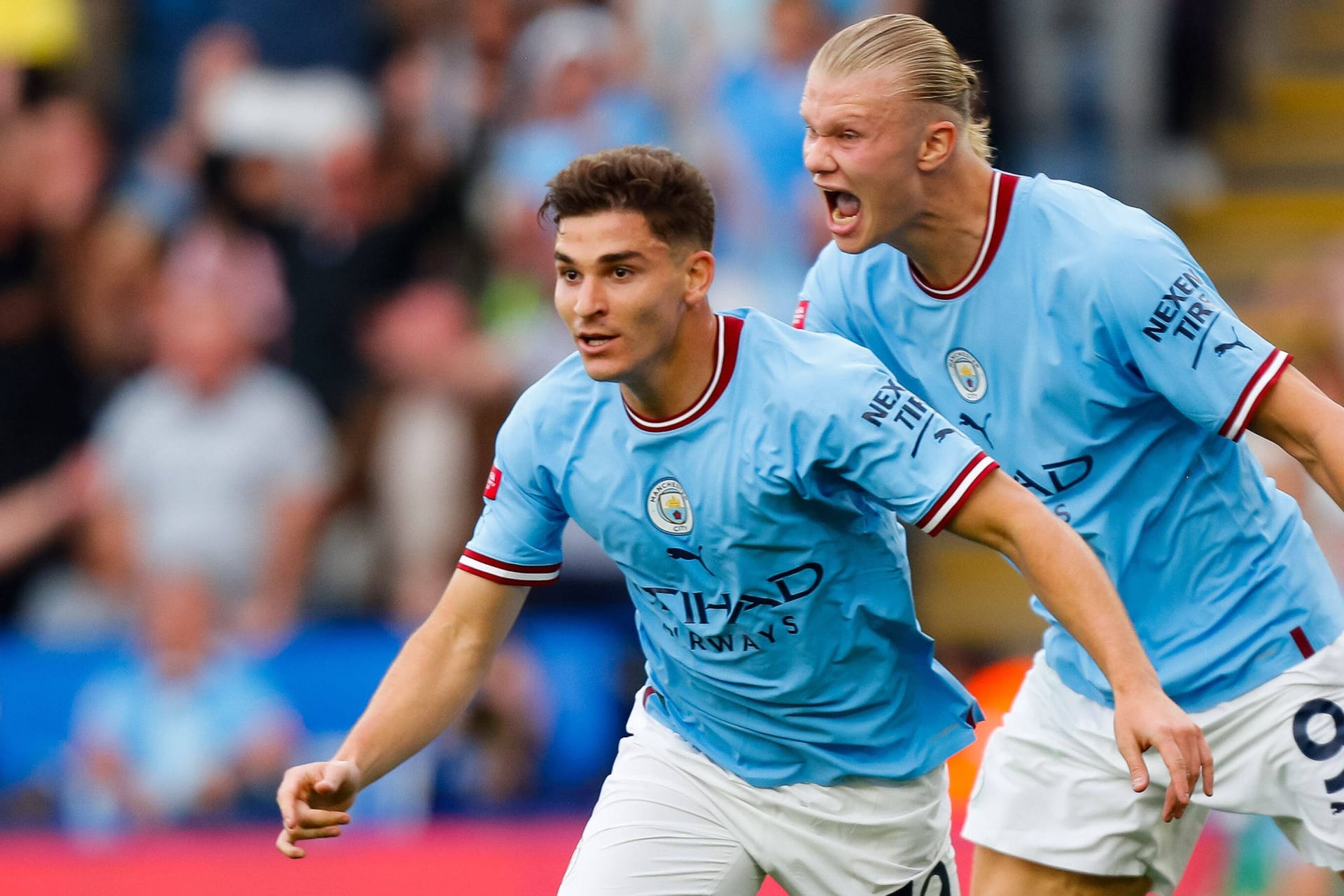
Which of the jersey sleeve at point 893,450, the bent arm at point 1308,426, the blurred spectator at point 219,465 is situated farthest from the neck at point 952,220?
the blurred spectator at point 219,465

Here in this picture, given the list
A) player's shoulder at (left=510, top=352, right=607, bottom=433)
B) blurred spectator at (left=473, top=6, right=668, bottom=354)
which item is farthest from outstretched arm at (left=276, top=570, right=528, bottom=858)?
blurred spectator at (left=473, top=6, right=668, bottom=354)

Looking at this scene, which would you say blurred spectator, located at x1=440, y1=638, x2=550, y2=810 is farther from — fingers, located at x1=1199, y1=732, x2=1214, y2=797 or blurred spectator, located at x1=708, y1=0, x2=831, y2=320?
fingers, located at x1=1199, y1=732, x2=1214, y2=797

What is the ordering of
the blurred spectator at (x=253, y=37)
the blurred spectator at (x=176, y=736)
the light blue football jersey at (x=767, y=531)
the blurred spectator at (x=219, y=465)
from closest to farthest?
1. the light blue football jersey at (x=767, y=531)
2. the blurred spectator at (x=176, y=736)
3. the blurred spectator at (x=219, y=465)
4. the blurred spectator at (x=253, y=37)

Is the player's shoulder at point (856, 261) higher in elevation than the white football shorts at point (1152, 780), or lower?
higher

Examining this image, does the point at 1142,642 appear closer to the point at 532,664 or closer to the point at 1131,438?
the point at 1131,438

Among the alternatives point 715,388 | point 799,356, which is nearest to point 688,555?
point 715,388

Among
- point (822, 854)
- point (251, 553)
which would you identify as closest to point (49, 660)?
point (251, 553)

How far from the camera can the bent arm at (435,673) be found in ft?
12.3

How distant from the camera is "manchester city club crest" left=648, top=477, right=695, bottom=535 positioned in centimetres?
369

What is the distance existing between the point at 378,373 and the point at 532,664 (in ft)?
4.95

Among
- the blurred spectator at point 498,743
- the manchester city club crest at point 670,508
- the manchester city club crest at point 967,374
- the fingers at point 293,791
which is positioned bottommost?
the blurred spectator at point 498,743

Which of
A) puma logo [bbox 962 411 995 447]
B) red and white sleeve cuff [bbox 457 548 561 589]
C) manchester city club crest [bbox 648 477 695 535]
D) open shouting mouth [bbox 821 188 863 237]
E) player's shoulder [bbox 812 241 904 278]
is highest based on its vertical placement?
open shouting mouth [bbox 821 188 863 237]

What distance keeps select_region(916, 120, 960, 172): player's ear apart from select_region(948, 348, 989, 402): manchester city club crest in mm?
385

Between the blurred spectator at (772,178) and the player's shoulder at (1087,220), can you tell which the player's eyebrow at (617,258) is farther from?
the blurred spectator at (772,178)
